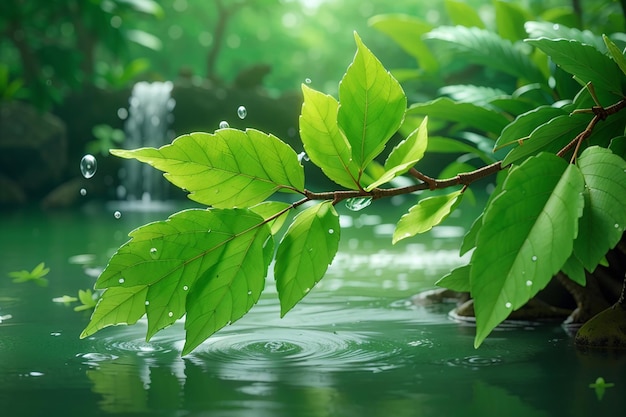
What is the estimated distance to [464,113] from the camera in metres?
2.40

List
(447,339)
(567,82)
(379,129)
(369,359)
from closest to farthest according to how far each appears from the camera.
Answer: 1. (379,129)
2. (369,359)
3. (447,339)
4. (567,82)

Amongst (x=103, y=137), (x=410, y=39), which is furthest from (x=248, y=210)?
(x=103, y=137)

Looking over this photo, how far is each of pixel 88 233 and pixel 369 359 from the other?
4516 millimetres

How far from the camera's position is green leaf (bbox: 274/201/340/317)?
153 centimetres

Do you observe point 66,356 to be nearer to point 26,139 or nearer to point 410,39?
point 410,39

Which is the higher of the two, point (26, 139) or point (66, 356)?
point (26, 139)

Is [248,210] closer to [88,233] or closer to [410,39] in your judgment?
[410,39]

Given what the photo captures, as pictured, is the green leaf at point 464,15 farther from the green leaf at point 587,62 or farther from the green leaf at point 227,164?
the green leaf at point 227,164

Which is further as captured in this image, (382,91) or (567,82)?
(567,82)

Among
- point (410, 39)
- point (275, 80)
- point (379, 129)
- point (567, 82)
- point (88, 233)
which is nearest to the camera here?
point (379, 129)

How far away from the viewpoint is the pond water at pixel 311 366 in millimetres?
1661

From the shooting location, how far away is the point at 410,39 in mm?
3320

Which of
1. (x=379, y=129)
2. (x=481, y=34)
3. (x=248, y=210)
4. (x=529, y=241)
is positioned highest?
(x=481, y=34)

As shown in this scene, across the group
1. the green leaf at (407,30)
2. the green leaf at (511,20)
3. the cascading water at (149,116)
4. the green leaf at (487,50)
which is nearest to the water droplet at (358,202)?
the green leaf at (487,50)
